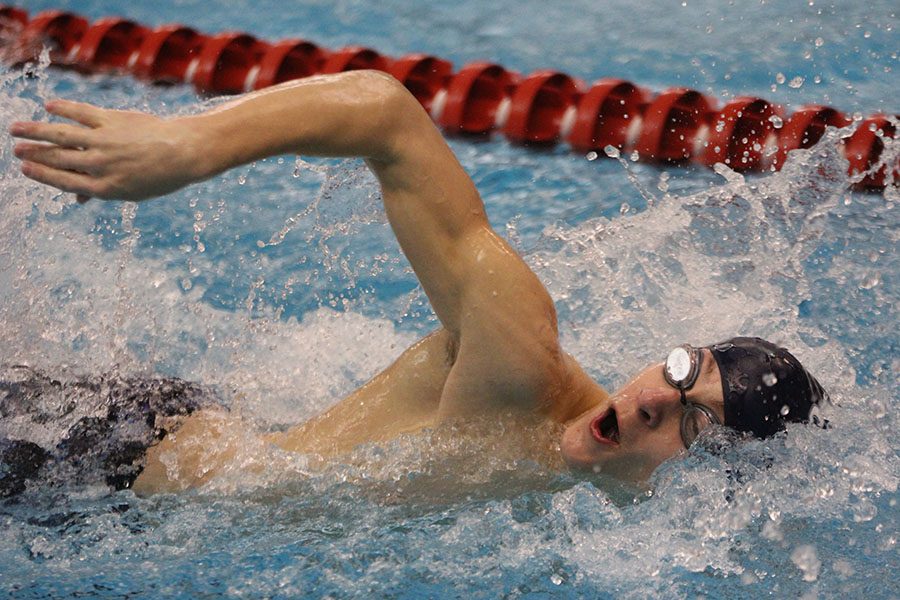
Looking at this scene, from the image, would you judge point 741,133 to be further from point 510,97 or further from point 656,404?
point 656,404

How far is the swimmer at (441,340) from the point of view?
1.45 m

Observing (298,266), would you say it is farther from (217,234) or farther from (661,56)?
(661,56)

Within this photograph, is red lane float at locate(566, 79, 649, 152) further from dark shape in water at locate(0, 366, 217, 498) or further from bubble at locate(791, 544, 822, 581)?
dark shape in water at locate(0, 366, 217, 498)

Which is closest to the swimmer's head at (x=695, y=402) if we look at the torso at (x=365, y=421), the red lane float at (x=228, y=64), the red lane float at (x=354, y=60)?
the torso at (x=365, y=421)

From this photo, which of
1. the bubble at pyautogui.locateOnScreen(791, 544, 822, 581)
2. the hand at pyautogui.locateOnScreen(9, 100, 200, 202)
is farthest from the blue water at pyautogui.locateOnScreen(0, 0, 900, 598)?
the hand at pyautogui.locateOnScreen(9, 100, 200, 202)

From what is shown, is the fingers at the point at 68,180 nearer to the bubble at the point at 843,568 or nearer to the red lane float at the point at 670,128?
the bubble at the point at 843,568

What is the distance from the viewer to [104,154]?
138 centimetres

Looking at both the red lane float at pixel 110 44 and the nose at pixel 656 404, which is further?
the red lane float at pixel 110 44

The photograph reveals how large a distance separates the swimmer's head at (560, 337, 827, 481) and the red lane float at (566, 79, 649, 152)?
1.82 meters

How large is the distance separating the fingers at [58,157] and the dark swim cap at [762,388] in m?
1.05

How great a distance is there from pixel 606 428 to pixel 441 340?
0.33 m

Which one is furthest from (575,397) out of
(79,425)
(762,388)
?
(79,425)

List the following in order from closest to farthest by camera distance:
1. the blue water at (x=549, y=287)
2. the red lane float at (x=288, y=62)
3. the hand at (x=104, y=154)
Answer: the hand at (x=104, y=154) < the blue water at (x=549, y=287) < the red lane float at (x=288, y=62)

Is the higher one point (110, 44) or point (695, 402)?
point (110, 44)
